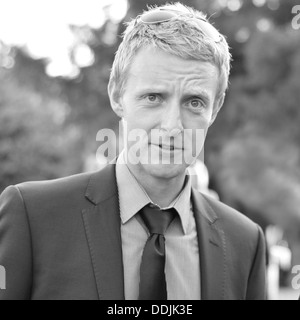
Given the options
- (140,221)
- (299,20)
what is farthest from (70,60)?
(140,221)

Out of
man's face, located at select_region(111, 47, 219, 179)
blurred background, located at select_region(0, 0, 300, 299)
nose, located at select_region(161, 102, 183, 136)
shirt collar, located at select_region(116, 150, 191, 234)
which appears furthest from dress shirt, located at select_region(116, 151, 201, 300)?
blurred background, located at select_region(0, 0, 300, 299)

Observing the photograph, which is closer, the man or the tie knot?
the man

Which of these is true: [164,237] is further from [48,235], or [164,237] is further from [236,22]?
[236,22]

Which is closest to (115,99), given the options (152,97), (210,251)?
(152,97)

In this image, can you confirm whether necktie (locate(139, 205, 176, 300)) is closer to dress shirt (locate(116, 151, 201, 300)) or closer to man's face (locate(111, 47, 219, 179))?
dress shirt (locate(116, 151, 201, 300))

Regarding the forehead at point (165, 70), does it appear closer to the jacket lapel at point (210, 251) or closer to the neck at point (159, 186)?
the neck at point (159, 186)

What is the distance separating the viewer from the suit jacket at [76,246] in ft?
8.08

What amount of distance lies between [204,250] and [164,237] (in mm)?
207

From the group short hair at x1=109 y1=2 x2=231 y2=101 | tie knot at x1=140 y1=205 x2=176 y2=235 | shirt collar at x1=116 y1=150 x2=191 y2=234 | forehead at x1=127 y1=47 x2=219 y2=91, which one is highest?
short hair at x1=109 y1=2 x2=231 y2=101

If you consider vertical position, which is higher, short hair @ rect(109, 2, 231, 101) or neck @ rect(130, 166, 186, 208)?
short hair @ rect(109, 2, 231, 101)

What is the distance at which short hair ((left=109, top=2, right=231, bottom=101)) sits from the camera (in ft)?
8.53

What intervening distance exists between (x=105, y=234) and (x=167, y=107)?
52 centimetres

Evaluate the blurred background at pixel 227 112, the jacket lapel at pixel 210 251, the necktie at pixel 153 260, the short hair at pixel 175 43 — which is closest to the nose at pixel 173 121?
the short hair at pixel 175 43

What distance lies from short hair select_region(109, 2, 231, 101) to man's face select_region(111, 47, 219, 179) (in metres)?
0.03
